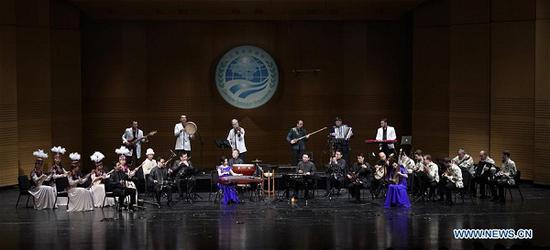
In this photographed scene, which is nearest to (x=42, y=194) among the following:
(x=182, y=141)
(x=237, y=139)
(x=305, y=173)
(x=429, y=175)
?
(x=182, y=141)

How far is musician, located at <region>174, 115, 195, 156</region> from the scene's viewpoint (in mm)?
22750

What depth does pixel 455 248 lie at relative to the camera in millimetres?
15180

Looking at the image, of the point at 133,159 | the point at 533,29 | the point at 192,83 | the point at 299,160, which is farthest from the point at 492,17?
the point at 133,159

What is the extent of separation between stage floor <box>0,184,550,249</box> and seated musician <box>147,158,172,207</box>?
495mm

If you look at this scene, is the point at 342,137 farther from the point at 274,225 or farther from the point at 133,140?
the point at 274,225

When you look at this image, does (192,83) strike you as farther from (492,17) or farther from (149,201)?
(492,17)

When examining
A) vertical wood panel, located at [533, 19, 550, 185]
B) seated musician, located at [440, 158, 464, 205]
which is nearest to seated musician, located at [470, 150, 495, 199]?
seated musician, located at [440, 158, 464, 205]

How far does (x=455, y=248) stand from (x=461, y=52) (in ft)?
29.6

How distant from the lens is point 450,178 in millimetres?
19875

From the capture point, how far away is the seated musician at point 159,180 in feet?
65.2

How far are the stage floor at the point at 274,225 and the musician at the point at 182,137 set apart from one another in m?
2.90

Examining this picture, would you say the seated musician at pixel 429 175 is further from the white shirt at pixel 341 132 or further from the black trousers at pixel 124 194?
the black trousers at pixel 124 194

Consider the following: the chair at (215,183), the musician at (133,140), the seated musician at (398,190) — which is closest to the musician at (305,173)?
the chair at (215,183)

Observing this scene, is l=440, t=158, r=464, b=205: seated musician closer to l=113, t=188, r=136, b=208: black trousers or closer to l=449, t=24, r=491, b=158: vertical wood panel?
l=449, t=24, r=491, b=158: vertical wood panel
